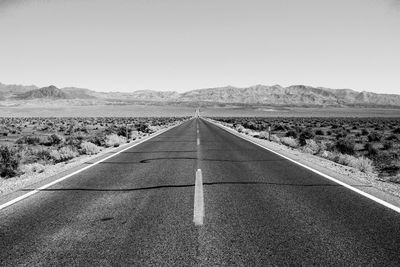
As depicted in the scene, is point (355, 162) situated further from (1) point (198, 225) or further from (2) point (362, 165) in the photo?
(1) point (198, 225)

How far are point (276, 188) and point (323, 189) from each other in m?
1.04

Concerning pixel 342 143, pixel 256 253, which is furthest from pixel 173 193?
pixel 342 143

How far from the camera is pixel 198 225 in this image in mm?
4828

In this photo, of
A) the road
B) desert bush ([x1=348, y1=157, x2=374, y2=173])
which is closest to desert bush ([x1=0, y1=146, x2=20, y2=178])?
the road

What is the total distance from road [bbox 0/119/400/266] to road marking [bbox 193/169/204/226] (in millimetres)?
18

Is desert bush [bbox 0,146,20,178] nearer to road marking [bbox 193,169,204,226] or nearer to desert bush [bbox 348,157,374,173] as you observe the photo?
road marking [bbox 193,169,204,226]

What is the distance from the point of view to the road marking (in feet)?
16.7

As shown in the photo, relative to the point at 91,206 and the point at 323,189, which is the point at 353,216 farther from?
the point at 91,206

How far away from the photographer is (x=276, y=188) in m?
7.36

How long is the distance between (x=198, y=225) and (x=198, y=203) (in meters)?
1.17

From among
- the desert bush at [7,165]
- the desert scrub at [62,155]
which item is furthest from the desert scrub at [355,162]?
the desert bush at [7,165]

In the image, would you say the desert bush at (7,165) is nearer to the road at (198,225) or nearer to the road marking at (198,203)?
the road at (198,225)

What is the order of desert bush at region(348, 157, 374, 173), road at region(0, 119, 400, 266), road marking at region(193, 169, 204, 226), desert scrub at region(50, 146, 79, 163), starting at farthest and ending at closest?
desert scrub at region(50, 146, 79, 163), desert bush at region(348, 157, 374, 173), road marking at region(193, 169, 204, 226), road at region(0, 119, 400, 266)

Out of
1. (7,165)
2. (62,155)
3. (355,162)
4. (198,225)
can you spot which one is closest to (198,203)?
(198,225)
